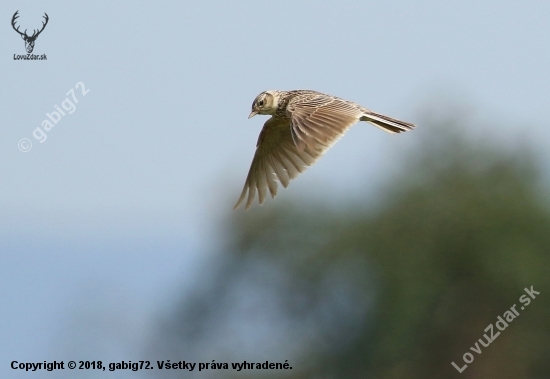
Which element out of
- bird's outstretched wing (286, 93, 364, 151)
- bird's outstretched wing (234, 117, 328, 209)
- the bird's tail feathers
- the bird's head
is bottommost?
bird's outstretched wing (234, 117, 328, 209)

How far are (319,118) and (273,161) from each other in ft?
6.44

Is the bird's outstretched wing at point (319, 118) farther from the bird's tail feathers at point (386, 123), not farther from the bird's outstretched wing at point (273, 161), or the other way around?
the bird's outstretched wing at point (273, 161)

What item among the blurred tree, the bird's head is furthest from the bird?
the blurred tree

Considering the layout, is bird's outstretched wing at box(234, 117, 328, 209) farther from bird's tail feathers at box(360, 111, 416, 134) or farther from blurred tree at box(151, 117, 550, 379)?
blurred tree at box(151, 117, 550, 379)

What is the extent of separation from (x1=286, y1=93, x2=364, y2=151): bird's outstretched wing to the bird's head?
271 mm

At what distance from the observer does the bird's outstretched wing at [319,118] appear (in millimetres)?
9797

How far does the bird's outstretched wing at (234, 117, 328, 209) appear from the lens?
39.1ft

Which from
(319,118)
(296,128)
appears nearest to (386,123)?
(319,118)

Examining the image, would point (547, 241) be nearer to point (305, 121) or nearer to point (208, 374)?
point (208, 374)

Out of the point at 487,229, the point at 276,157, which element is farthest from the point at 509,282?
the point at 276,157

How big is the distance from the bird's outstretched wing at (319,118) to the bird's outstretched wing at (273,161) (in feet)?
2.58

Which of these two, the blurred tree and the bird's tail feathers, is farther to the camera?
the blurred tree

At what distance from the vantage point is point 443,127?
4247cm

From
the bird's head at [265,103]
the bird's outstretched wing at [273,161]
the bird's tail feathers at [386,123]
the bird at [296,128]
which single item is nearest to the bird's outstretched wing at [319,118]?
the bird at [296,128]
